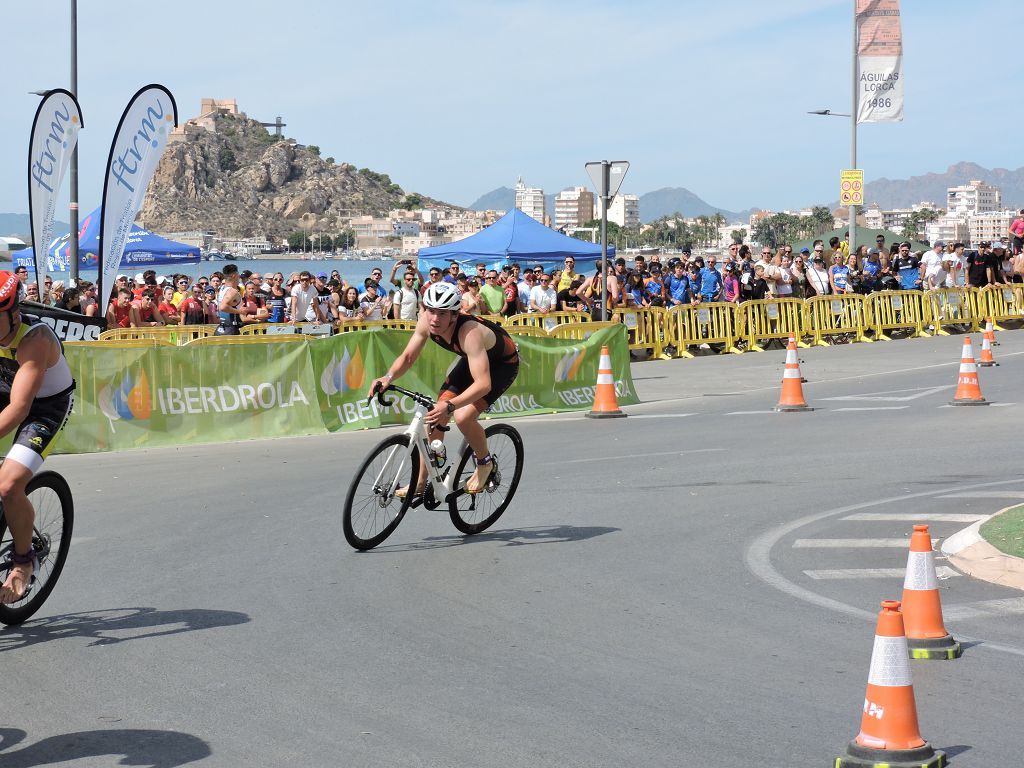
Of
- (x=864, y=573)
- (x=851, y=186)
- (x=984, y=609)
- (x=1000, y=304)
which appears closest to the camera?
(x=984, y=609)

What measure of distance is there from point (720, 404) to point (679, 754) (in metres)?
14.3

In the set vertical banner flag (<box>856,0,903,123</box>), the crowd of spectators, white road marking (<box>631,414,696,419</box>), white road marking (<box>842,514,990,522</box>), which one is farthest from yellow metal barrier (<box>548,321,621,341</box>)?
vertical banner flag (<box>856,0,903,123</box>)

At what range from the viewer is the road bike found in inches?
348

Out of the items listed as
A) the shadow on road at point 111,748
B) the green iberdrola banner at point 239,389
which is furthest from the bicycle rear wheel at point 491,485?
the green iberdrola banner at point 239,389

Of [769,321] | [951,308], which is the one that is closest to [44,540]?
[769,321]

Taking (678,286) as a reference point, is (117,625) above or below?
below

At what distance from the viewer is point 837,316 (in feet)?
97.7

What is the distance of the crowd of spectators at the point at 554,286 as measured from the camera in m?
22.8

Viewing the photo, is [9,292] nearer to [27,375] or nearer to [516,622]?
[27,375]

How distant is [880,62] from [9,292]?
106 feet

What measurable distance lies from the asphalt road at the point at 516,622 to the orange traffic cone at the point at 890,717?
0.76 feet

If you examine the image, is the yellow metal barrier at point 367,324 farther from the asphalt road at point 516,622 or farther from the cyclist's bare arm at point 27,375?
the cyclist's bare arm at point 27,375

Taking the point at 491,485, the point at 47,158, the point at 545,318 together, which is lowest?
the point at 491,485

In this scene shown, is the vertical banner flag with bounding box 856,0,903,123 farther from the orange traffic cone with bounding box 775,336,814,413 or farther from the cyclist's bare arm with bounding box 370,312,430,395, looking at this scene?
the cyclist's bare arm with bounding box 370,312,430,395
